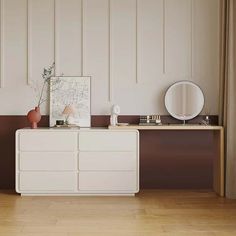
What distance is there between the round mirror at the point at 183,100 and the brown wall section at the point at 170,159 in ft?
0.83

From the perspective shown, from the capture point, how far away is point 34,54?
5777 millimetres

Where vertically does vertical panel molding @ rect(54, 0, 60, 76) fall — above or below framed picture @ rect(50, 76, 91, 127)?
above

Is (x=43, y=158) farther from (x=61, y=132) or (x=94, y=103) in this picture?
(x=94, y=103)

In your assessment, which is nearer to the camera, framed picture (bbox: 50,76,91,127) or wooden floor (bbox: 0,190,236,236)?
wooden floor (bbox: 0,190,236,236)

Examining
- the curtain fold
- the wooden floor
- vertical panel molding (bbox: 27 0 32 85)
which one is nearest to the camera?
the wooden floor

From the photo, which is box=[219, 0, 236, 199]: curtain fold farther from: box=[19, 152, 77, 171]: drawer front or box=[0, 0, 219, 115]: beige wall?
box=[19, 152, 77, 171]: drawer front

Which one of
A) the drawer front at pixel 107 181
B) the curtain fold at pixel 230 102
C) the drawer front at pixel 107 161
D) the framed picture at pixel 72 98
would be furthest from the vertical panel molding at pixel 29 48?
the curtain fold at pixel 230 102

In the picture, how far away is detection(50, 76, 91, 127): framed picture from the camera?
575 centimetres

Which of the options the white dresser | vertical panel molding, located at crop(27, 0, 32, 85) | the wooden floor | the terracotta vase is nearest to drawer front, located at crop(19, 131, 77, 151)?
the white dresser

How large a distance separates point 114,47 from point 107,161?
1.46 meters

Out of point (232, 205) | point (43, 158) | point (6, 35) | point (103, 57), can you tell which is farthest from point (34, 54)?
point (232, 205)

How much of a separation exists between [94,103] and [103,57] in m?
0.58

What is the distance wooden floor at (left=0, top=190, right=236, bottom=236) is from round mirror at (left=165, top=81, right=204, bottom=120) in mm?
993

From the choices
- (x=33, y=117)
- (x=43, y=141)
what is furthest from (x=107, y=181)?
(x=33, y=117)
